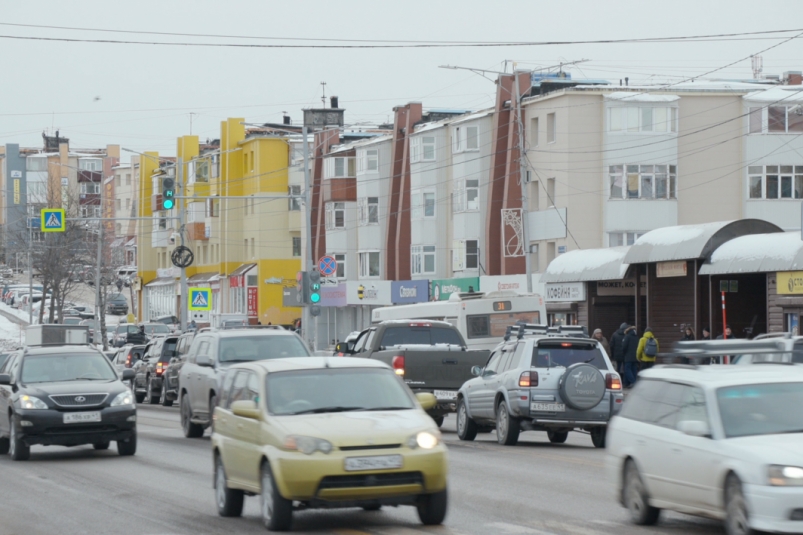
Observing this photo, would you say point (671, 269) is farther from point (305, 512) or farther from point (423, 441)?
point (423, 441)

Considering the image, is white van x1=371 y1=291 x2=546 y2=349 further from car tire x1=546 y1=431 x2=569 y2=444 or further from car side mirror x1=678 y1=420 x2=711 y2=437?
car side mirror x1=678 y1=420 x2=711 y2=437

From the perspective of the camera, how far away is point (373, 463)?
10.5m

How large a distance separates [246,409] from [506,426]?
967 centimetres

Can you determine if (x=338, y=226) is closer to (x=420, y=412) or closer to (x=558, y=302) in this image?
(x=558, y=302)

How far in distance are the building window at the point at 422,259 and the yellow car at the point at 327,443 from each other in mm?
59636

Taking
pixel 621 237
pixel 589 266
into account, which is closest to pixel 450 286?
pixel 621 237

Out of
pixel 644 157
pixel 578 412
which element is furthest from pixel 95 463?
pixel 644 157

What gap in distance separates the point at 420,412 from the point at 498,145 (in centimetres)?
5290

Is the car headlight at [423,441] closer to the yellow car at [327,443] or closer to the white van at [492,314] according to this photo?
the yellow car at [327,443]

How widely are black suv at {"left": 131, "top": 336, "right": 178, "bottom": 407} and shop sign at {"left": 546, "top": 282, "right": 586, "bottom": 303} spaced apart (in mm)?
14837

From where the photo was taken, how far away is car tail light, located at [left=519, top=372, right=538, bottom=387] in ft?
65.7

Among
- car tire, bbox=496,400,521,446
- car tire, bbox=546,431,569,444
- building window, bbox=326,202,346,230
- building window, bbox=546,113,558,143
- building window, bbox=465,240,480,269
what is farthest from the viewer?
building window, bbox=326,202,346,230

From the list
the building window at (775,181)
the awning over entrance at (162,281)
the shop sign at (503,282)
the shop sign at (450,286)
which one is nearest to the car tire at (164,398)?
the shop sign at (503,282)

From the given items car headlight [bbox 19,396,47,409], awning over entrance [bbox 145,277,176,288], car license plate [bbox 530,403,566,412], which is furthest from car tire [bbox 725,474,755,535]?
awning over entrance [bbox 145,277,176,288]
